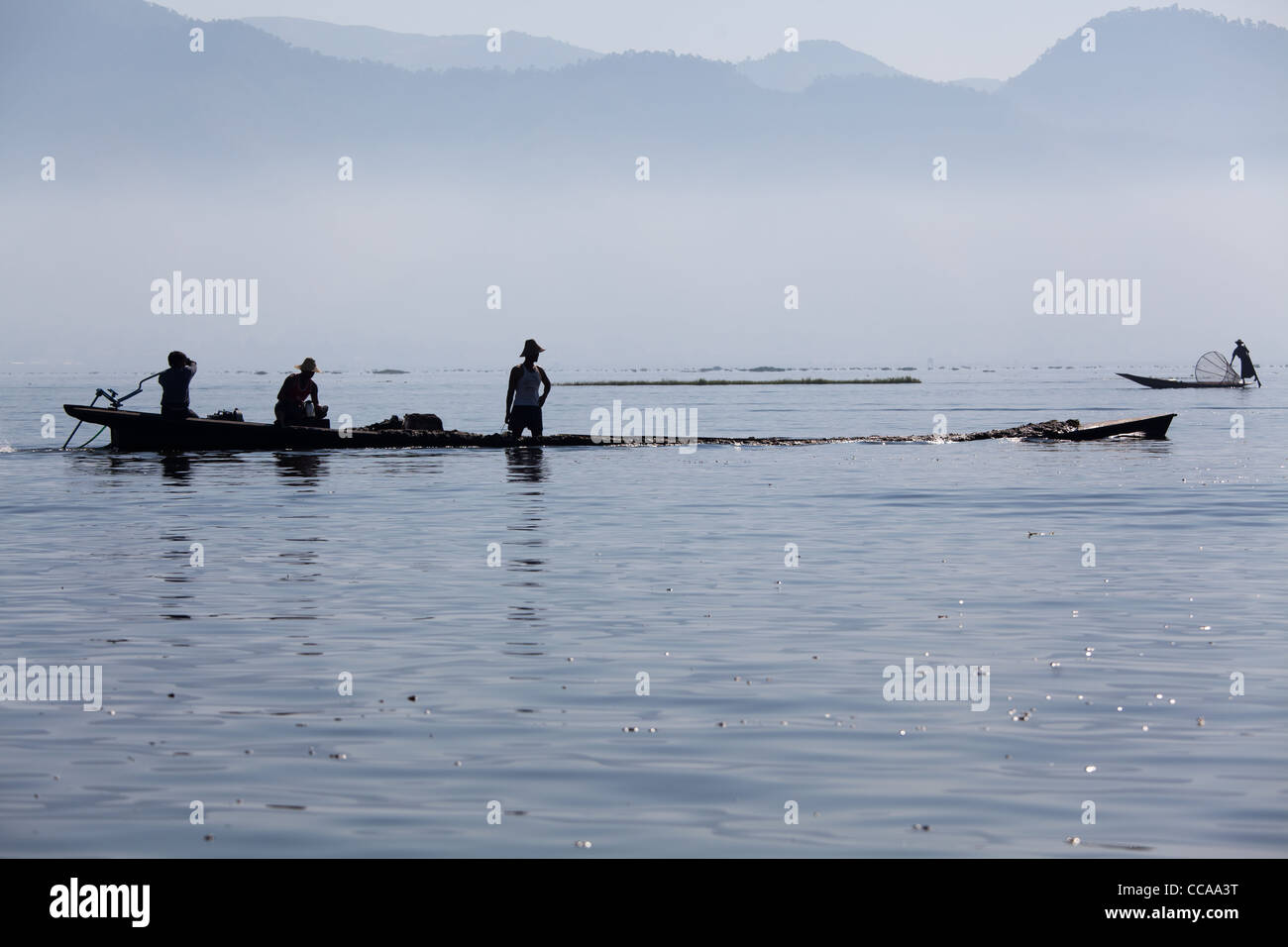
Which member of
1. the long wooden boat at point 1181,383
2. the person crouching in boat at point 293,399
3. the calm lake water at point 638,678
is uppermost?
the long wooden boat at point 1181,383

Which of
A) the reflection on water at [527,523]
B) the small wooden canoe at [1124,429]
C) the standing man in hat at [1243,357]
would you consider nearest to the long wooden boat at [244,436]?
the reflection on water at [527,523]

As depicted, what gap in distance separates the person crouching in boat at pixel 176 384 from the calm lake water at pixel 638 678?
10.4 meters

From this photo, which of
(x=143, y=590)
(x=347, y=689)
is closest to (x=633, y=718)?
(x=347, y=689)

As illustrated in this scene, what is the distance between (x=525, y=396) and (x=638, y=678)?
25518mm

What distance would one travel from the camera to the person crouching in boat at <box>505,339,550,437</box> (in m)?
34.6

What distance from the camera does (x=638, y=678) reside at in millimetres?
10359

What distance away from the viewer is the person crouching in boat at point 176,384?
1368 inches

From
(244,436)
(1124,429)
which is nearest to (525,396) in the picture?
(244,436)

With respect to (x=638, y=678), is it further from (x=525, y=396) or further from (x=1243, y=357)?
(x=1243, y=357)

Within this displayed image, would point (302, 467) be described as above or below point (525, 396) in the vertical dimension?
below

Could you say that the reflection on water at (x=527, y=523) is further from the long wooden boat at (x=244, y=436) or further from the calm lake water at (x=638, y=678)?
the long wooden boat at (x=244, y=436)
